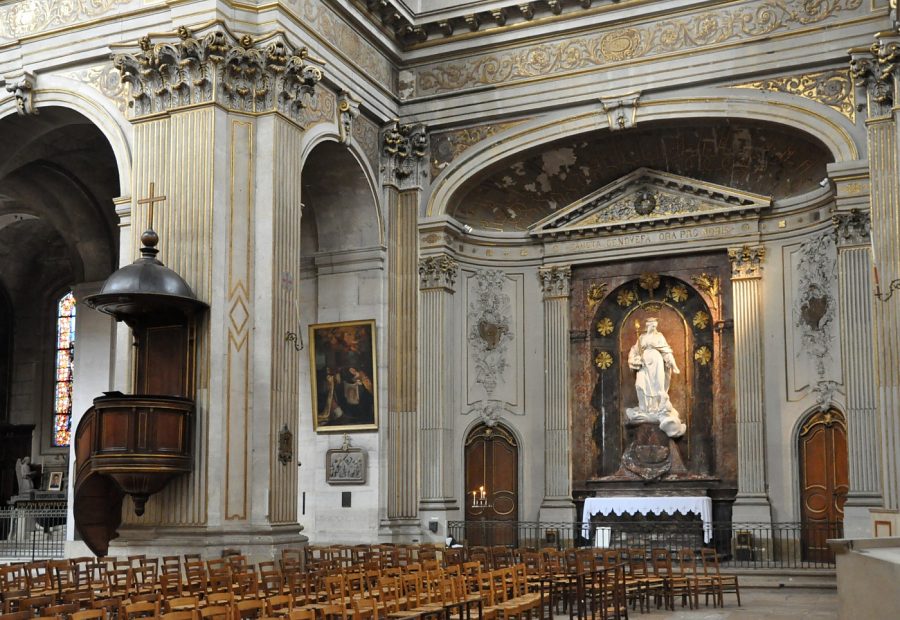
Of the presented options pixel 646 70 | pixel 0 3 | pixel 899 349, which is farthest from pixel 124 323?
pixel 899 349

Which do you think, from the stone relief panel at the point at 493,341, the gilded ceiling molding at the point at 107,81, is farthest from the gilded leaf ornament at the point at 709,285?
the gilded ceiling molding at the point at 107,81

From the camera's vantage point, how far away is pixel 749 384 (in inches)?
803

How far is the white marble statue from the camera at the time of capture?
21.6 metres

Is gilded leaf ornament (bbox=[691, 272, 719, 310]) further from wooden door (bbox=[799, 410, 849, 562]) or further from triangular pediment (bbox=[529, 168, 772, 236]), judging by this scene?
wooden door (bbox=[799, 410, 849, 562])

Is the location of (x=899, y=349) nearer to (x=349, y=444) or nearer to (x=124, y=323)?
(x=349, y=444)

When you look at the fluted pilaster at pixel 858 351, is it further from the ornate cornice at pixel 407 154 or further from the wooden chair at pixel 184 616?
the wooden chair at pixel 184 616

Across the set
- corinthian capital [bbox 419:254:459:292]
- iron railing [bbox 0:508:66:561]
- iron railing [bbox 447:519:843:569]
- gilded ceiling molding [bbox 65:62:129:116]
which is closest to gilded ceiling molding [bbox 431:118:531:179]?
corinthian capital [bbox 419:254:459:292]

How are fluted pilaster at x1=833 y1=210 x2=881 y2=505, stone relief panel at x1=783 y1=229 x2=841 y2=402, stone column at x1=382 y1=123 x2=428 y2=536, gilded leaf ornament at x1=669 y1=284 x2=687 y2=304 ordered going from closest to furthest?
fluted pilaster at x1=833 y1=210 x2=881 y2=505
stone relief panel at x1=783 y1=229 x2=841 y2=402
stone column at x1=382 y1=123 x2=428 y2=536
gilded leaf ornament at x1=669 y1=284 x2=687 y2=304

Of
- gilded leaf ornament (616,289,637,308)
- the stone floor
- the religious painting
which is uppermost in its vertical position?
gilded leaf ornament (616,289,637,308)

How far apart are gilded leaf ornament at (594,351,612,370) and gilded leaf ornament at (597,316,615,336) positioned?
459mm

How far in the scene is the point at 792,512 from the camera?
19.6 m

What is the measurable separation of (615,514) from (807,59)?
29.6 ft

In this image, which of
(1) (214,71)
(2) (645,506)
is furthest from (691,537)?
(1) (214,71)

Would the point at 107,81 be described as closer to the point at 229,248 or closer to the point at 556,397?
the point at 229,248
